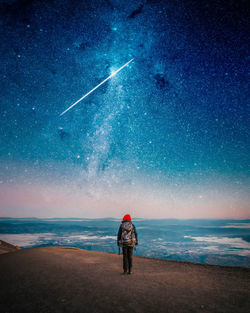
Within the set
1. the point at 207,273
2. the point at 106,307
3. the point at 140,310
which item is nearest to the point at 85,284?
the point at 106,307

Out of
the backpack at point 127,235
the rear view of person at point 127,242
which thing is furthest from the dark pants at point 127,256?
the backpack at point 127,235

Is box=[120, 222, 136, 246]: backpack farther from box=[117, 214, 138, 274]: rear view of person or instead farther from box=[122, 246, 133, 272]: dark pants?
box=[122, 246, 133, 272]: dark pants

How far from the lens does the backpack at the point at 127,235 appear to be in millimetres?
6352

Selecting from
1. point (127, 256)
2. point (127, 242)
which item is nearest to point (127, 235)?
point (127, 242)

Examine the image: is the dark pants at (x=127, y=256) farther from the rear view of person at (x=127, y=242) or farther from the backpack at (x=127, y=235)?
the backpack at (x=127, y=235)

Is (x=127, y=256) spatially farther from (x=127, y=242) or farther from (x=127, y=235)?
(x=127, y=235)

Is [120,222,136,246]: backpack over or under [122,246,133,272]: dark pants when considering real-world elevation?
over

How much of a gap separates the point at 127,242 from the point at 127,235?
0.81 ft

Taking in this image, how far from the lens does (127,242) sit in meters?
6.32

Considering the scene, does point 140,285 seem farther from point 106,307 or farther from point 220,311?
point 220,311

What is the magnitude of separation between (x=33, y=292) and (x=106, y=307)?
224 cm

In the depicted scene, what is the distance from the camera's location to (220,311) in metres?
3.40

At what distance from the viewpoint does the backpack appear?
635 cm

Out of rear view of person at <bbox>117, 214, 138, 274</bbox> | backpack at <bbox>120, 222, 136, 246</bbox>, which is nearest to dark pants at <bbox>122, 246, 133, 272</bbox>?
rear view of person at <bbox>117, 214, 138, 274</bbox>
